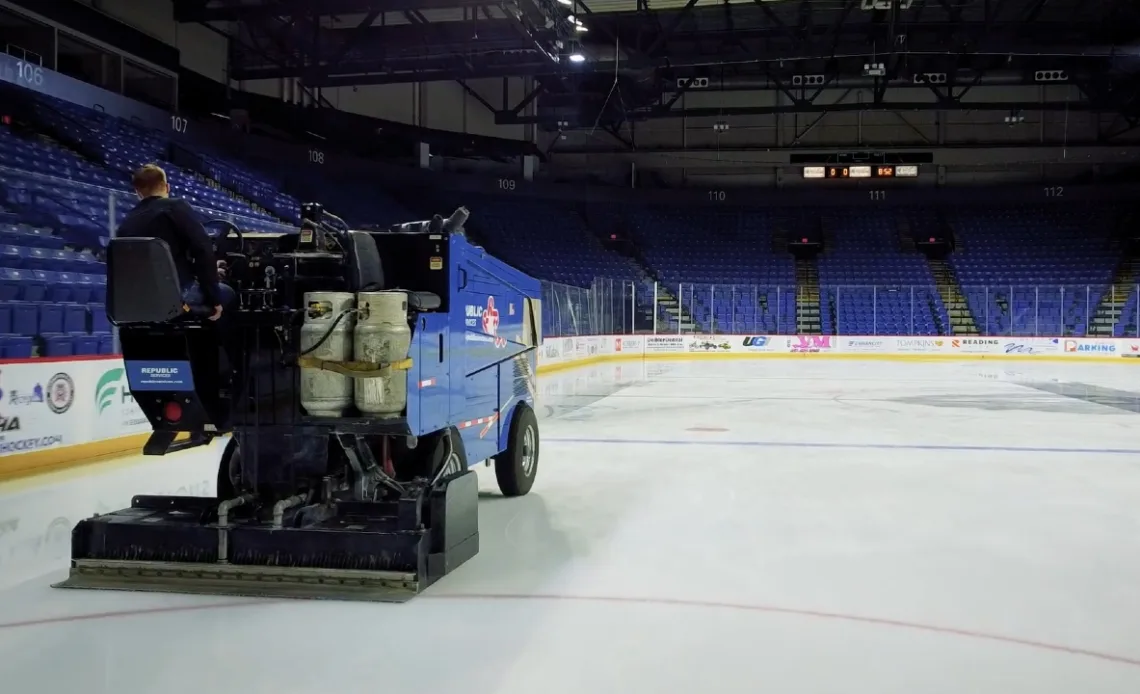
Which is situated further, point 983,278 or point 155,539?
point 983,278

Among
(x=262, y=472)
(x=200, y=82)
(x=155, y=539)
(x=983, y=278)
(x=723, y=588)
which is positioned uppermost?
(x=200, y=82)

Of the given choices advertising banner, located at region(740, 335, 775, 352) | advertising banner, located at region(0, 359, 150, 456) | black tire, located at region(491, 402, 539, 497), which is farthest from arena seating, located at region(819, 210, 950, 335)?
advertising banner, located at region(0, 359, 150, 456)

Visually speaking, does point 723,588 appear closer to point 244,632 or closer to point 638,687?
point 638,687

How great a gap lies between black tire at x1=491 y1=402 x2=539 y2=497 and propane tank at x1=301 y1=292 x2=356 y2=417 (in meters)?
1.98

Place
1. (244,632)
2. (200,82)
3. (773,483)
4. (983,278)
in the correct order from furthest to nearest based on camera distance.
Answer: (983,278) → (200,82) → (773,483) → (244,632)

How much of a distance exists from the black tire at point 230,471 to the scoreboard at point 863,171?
27.3 m

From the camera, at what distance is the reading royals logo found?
180 inches

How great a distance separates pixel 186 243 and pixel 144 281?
0.84 feet

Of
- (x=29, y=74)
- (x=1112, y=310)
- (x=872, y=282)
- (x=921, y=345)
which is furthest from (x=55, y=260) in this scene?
(x=872, y=282)

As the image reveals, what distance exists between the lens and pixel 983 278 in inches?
1117

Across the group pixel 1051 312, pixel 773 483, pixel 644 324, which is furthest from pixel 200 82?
pixel 1051 312

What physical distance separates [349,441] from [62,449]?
4056 millimetres

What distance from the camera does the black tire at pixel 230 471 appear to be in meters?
4.07

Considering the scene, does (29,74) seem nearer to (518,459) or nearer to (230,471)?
(518,459)
